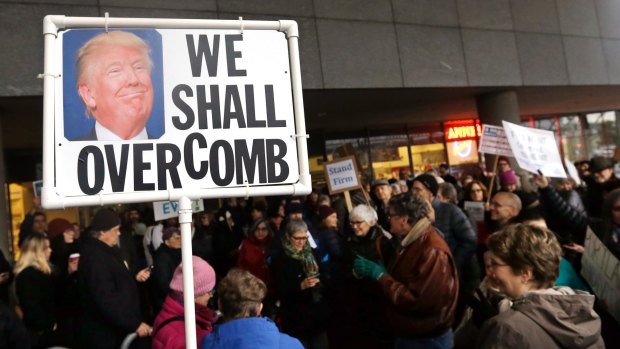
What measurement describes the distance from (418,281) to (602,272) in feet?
3.96

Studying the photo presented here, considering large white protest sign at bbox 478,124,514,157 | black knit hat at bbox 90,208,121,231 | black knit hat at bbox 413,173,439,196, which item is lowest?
black knit hat at bbox 90,208,121,231

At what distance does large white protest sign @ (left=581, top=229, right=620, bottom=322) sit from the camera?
316cm

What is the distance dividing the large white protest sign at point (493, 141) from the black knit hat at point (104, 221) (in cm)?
581

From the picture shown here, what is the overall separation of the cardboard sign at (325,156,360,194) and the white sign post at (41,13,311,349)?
561cm

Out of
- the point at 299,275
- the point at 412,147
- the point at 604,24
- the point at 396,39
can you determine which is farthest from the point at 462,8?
the point at 299,275

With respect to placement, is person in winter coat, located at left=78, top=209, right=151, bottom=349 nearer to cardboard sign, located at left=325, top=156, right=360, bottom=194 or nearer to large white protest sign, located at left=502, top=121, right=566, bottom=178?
cardboard sign, located at left=325, top=156, right=360, bottom=194

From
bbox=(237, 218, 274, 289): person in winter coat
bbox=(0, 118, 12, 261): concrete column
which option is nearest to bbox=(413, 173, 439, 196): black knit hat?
bbox=(237, 218, 274, 289): person in winter coat

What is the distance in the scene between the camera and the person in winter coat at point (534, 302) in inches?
79.0

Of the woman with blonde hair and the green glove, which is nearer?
the green glove

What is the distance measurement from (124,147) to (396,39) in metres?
9.33

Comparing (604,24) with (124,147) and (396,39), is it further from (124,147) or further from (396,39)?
(124,147)

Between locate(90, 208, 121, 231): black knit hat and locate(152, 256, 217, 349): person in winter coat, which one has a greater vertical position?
locate(90, 208, 121, 231): black knit hat

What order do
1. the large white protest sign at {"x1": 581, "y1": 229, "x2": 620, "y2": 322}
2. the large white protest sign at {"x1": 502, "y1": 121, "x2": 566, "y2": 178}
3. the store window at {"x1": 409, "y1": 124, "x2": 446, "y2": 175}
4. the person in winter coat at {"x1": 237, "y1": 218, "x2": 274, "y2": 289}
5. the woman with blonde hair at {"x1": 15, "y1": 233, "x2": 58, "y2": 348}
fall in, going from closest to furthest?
the large white protest sign at {"x1": 581, "y1": 229, "x2": 620, "y2": 322}
the woman with blonde hair at {"x1": 15, "y1": 233, "x2": 58, "y2": 348}
the person in winter coat at {"x1": 237, "y1": 218, "x2": 274, "y2": 289}
the large white protest sign at {"x1": 502, "y1": 121, "x2": 566, "y2": 178}
the store window at {"x1": 409, "y1": 124, "x2": 446, "y2": 175}

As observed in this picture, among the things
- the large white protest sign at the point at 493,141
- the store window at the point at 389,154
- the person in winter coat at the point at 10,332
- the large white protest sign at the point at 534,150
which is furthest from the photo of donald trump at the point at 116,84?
the store window at the point at 389,154
